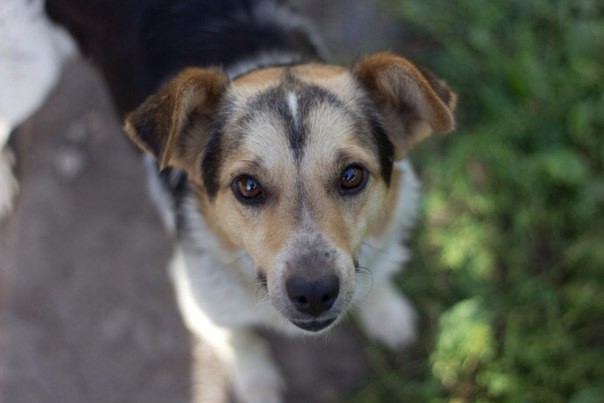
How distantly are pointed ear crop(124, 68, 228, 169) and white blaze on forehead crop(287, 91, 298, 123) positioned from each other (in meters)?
0.38

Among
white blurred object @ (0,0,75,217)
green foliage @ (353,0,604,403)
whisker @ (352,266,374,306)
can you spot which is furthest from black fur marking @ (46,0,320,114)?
green foliage @ (353,0,604,403)

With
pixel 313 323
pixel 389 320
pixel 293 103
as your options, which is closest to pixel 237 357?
pixel 389 320

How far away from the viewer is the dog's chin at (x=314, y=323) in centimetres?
332

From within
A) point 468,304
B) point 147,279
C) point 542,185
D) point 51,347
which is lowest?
point 51,347

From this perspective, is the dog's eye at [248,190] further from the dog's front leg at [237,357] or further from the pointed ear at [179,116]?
the dog's front leg at [237,357]

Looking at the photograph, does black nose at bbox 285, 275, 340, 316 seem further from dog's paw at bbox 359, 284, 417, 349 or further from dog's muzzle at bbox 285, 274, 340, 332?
dog's paw at bbox 359, 284, 417, 349

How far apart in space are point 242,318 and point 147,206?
5.00 ft

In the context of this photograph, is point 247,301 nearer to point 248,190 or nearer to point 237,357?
point 237,357

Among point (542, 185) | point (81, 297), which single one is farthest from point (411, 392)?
point (81, 297)

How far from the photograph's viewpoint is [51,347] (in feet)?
16.4

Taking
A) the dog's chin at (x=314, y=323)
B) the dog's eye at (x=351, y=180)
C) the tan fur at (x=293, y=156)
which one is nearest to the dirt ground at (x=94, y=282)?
the tan fur at (x=293, y=156)

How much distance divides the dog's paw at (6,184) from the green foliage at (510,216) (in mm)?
2864

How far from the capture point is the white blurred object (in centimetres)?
436

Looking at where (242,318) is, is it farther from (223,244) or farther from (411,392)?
(411,392)
